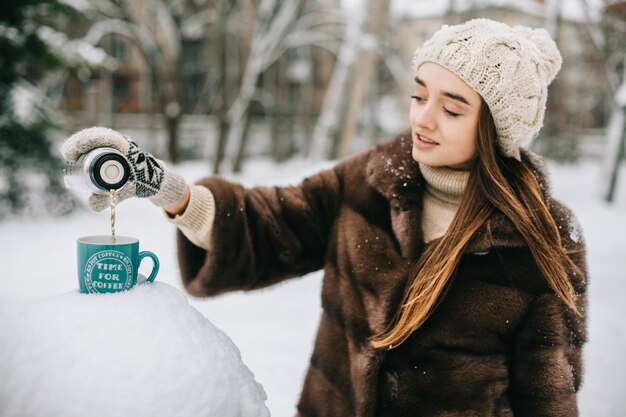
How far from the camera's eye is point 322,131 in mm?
7828

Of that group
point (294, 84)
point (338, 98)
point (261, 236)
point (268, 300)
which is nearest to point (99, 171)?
point (261, 236)

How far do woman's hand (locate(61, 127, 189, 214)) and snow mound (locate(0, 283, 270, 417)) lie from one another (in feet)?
1.22

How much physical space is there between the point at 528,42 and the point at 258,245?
109 cm

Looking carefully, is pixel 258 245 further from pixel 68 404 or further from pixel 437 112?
pixel 68 404

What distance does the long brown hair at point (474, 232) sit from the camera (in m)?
1.63

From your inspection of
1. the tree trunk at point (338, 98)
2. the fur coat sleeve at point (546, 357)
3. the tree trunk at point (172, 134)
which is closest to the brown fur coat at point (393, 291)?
the fur coat sleeve at point (546, 357)

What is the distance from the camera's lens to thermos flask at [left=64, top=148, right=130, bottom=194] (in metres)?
1.31

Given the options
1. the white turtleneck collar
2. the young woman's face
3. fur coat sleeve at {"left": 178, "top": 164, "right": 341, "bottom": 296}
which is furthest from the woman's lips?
fur coat sleeve at {"left": 178, "top": 164, "right": 341, "bottom": 296}

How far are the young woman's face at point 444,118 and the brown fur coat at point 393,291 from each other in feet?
0.56

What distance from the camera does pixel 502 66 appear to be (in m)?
1.63

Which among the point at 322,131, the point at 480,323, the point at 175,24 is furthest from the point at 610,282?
the point at 175,24

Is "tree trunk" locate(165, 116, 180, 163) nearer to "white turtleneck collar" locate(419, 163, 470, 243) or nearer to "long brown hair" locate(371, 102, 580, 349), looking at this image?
"white turtleneck collar" locate(419, 163, 470, 243)

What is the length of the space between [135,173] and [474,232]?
102cm

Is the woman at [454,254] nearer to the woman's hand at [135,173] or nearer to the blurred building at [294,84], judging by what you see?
the woman's hand at [135,173]
